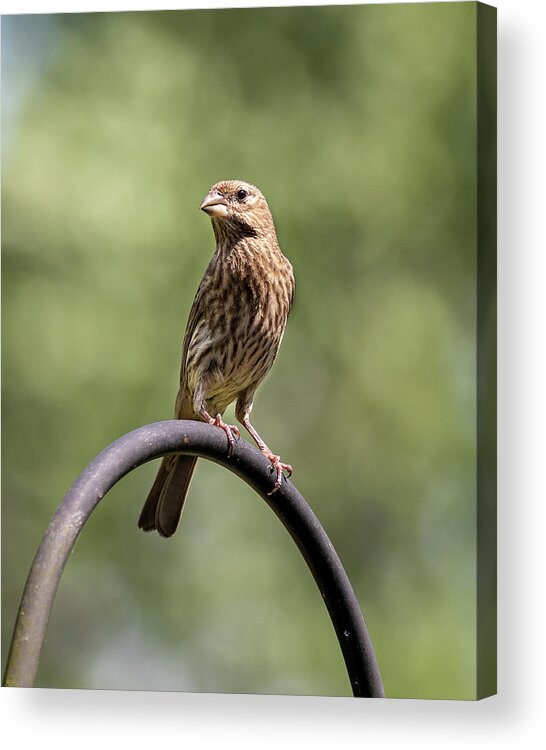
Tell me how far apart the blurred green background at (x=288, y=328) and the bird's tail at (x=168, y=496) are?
27 cm

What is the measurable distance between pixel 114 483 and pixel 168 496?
1708mm

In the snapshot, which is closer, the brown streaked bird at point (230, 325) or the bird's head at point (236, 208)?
the brown streaked bird at point (230, 325)

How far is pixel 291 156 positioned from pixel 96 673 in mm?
1886

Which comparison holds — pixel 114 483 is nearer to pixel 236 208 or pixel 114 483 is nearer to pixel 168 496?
pixel 168 496

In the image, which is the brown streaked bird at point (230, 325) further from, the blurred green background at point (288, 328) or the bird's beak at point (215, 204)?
the blurred green background at point (288, 328)

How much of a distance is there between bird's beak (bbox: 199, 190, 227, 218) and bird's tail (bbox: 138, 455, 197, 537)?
2.66 feet

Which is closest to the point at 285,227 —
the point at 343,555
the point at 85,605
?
the point at 343,555

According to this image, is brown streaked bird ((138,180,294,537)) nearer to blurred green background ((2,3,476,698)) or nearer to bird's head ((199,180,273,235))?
bird's head ((199,180,273,235))

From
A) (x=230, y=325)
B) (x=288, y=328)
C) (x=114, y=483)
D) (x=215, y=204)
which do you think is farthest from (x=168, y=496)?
(x=114, y=483)

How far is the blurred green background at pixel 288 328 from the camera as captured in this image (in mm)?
4492

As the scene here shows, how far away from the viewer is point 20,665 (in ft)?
8.43

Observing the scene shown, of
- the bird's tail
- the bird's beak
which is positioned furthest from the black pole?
the bird's beak

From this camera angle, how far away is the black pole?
8.49 feet

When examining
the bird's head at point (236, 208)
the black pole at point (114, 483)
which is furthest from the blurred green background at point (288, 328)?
the black pole at point (114, 483)
